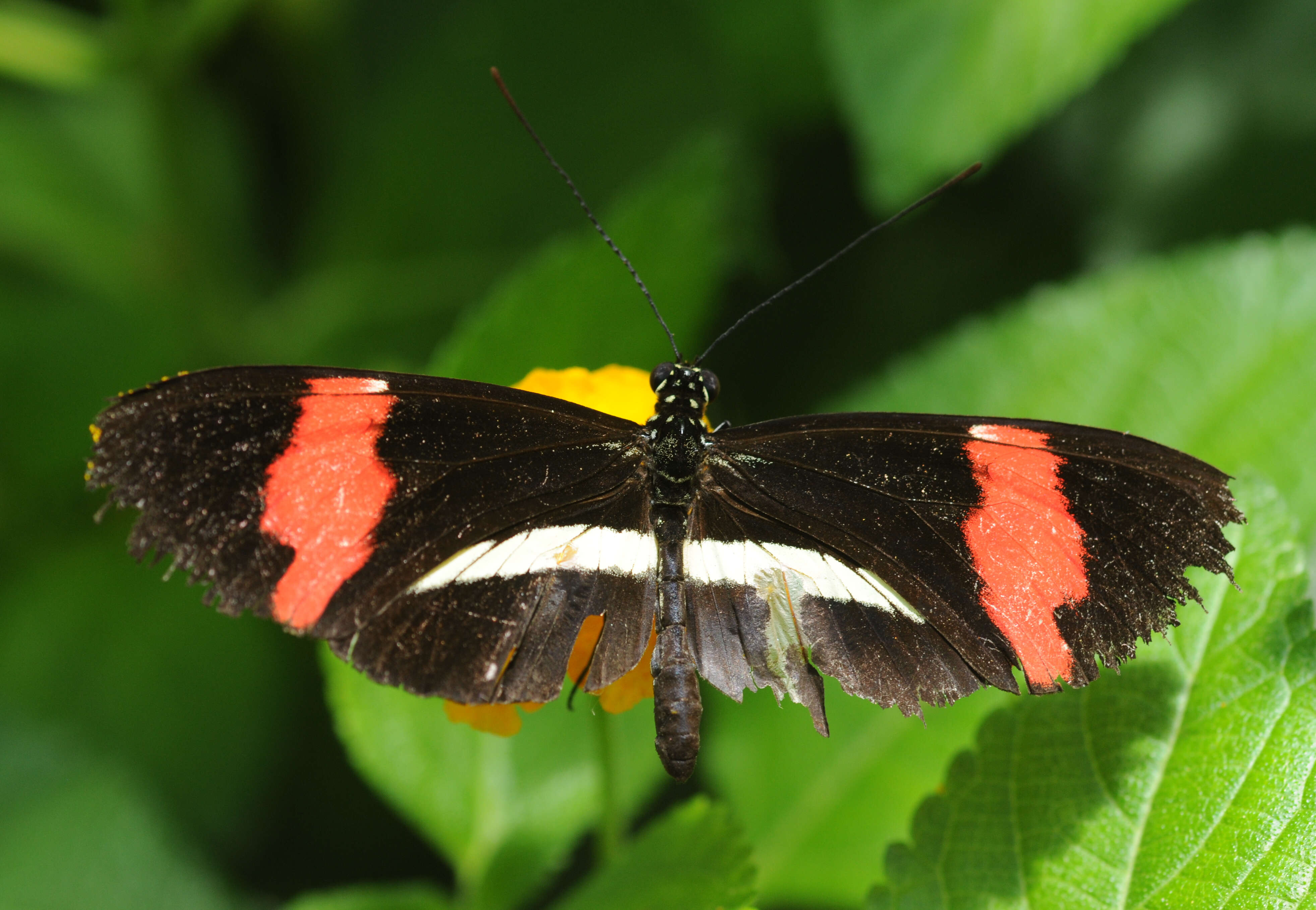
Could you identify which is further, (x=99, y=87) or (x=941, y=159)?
(x=99, y=87)

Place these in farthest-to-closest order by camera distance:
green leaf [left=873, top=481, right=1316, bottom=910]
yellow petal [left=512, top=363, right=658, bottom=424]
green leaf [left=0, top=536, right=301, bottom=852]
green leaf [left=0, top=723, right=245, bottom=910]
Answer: green leaf [left=0, top=536, right=301, bottom=852], green leaf [left=0, top=723, right=245, bottom=910], yellow petal [left=512, top=363, right=658, bottom=424], green leaf [left=873, top=481, right=1316, bottom=910]

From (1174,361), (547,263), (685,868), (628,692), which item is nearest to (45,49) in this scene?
(547,263)

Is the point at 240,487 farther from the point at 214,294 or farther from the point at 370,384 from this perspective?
the point at 214,294

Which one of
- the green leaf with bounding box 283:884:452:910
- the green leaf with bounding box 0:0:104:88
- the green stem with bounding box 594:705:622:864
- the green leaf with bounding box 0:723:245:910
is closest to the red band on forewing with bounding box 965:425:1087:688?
the green stem with bounding box 594:705:622:864

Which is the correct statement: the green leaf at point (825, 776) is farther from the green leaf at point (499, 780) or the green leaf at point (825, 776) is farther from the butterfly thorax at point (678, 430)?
the butterfly thorax at point (678, 430)

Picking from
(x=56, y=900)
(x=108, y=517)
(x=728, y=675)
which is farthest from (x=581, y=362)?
(x=108, y=517)

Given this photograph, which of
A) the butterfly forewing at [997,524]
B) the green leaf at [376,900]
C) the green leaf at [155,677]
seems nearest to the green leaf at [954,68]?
the butterfly forewing at [997,524]

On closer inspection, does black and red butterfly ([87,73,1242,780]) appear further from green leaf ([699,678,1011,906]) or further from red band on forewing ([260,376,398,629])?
green leaf ([699,678,1011,906])

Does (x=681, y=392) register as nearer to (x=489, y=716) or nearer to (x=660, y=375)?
(x=660, y=375)
